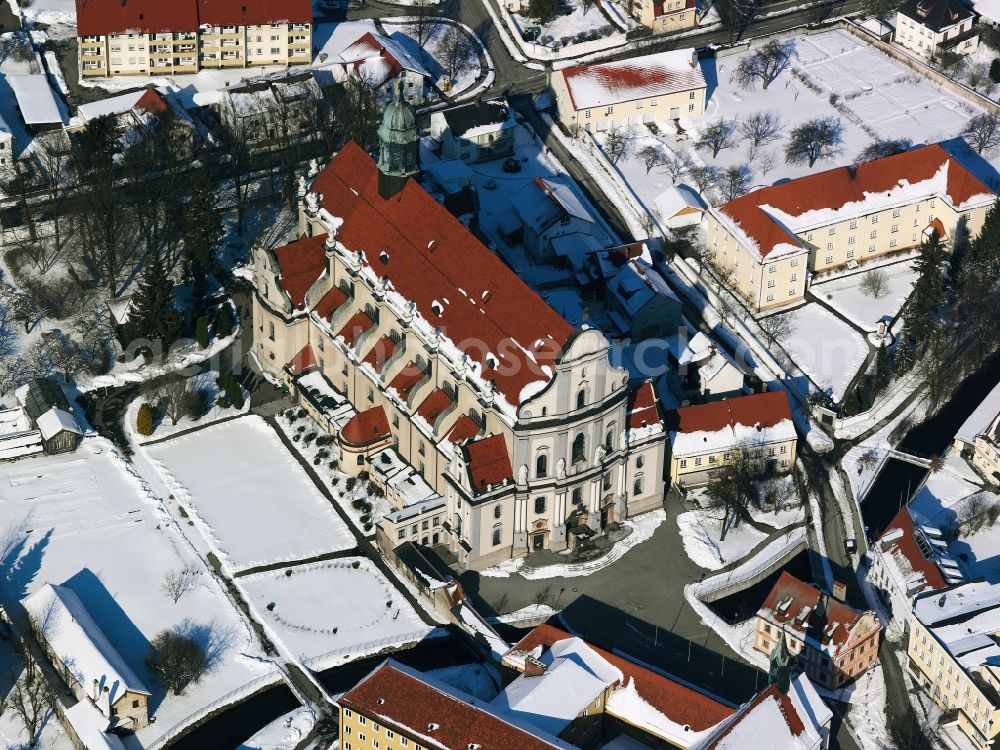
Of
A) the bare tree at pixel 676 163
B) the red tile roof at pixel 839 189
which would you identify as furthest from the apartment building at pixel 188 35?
the red tile roof at pixel 839 189

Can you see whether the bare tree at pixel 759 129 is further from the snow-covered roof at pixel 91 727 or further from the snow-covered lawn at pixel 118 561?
the snow-covered roof at pixel 91 727

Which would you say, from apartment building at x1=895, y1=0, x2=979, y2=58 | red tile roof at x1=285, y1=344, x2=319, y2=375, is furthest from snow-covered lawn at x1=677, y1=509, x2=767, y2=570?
apartment building at x1=895, y1=0, x2=979, y2=58

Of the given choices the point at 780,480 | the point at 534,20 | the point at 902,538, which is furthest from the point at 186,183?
the point at 902,538

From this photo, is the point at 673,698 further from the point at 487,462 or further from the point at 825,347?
the point at 825,347

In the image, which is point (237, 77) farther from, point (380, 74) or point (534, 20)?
point (534, 20)

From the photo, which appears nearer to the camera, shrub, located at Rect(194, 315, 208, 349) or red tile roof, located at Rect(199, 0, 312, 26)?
shrub, located at Rect(194, 315, 208, 349)

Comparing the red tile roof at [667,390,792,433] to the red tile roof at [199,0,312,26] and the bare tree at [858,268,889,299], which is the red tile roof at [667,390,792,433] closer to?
the bare tree at [858,268,889,299]
